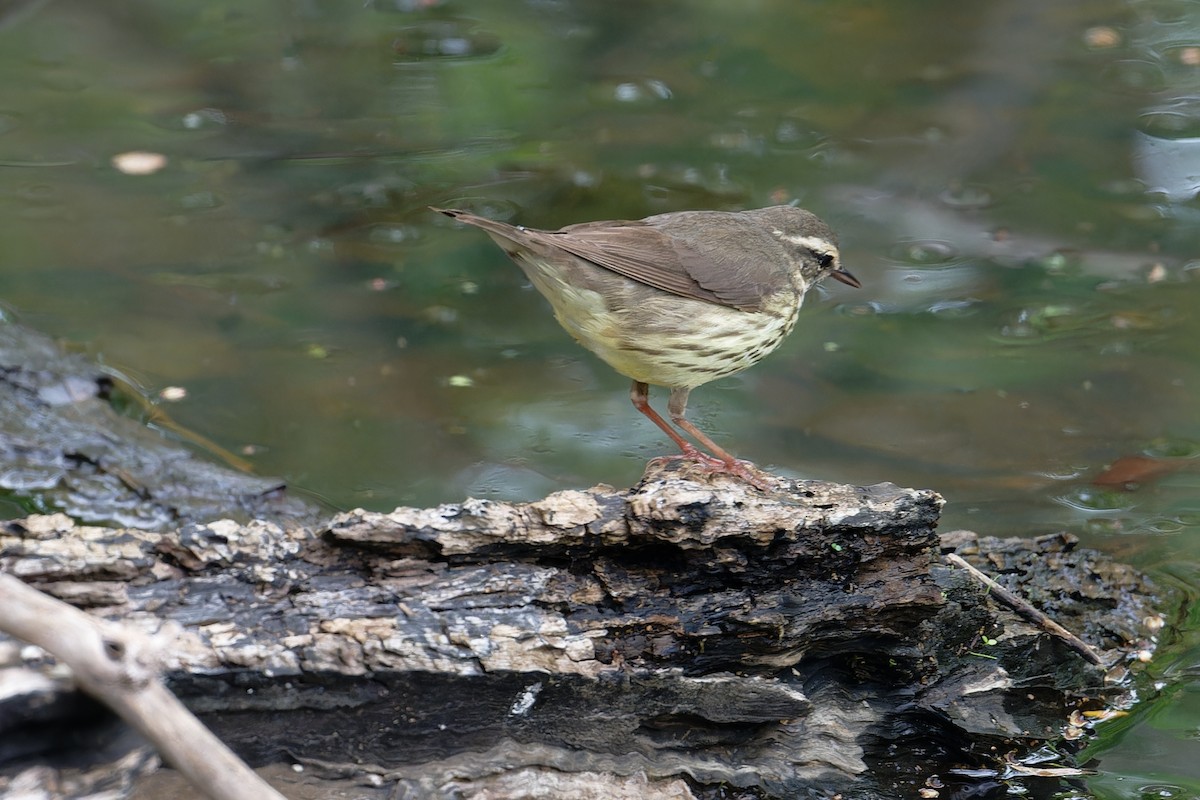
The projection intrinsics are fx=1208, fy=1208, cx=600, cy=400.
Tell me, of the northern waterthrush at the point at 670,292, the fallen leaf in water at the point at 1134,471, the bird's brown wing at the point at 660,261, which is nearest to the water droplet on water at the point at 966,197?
the fallen leaf in water at the point at 1134,471

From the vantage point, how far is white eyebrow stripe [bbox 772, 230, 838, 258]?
15.6 ft

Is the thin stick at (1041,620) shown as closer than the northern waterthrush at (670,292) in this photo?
Yes

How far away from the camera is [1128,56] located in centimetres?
809

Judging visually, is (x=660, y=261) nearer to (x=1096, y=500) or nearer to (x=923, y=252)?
(x=1096, y=500)

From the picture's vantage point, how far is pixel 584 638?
328 centimetres

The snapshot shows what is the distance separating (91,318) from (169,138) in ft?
6.57

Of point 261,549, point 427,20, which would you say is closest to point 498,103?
point 427,20

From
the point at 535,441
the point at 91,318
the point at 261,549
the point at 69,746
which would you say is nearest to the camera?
the point at 69,746

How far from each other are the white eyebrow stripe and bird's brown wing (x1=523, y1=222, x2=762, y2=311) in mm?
381

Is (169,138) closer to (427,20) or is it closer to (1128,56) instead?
(427,20)

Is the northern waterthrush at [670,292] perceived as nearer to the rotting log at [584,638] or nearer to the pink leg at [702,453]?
the pink leg at [702,453]

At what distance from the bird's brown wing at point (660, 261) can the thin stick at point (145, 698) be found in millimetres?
2439

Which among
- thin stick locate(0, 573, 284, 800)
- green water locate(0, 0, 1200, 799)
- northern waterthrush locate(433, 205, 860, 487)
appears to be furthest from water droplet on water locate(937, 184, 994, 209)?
thin stick locate(0, 573, 284, 800)

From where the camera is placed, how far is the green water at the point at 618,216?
5.31 metres
